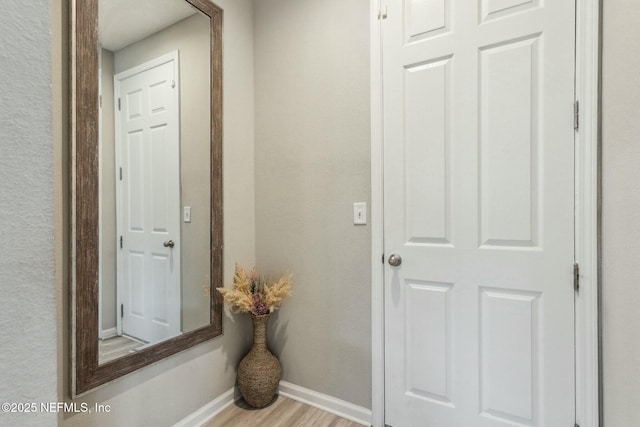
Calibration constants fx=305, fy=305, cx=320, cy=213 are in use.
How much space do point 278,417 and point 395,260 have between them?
3.62 ft

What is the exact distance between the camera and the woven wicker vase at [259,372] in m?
1.74

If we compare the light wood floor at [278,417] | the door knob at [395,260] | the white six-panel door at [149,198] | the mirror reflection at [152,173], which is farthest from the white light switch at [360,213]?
the light wood floor at [278,417]

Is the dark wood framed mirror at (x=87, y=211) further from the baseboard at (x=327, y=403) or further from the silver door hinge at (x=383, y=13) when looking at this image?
the silver door hinge at (x=383, y=13)

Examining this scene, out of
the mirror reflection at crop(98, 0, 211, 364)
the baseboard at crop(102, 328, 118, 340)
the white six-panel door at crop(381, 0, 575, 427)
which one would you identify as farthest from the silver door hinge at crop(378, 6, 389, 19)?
the baseboard at crop(102, 328, 118, 340)

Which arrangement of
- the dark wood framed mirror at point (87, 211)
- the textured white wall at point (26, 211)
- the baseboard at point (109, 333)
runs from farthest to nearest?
the baseboard at point (109, 333)
the dark wood framed mirror at point (87, 211)
the textured white wall at point (26, 211)

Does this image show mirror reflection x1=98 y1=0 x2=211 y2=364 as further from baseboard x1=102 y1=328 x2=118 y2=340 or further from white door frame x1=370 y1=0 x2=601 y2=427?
white door frame x1=370 y1=0 x2=601 y2=427

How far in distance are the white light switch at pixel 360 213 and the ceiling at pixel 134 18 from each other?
132cm

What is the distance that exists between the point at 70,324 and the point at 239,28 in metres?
1.81

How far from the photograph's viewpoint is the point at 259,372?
175 centimetres

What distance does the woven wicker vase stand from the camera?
1740mm

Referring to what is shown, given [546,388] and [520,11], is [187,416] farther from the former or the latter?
[520,11]

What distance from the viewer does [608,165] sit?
1.14m

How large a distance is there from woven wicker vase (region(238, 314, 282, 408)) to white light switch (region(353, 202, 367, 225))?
0.77 m

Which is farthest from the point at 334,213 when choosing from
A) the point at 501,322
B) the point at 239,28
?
the point at 239,28
